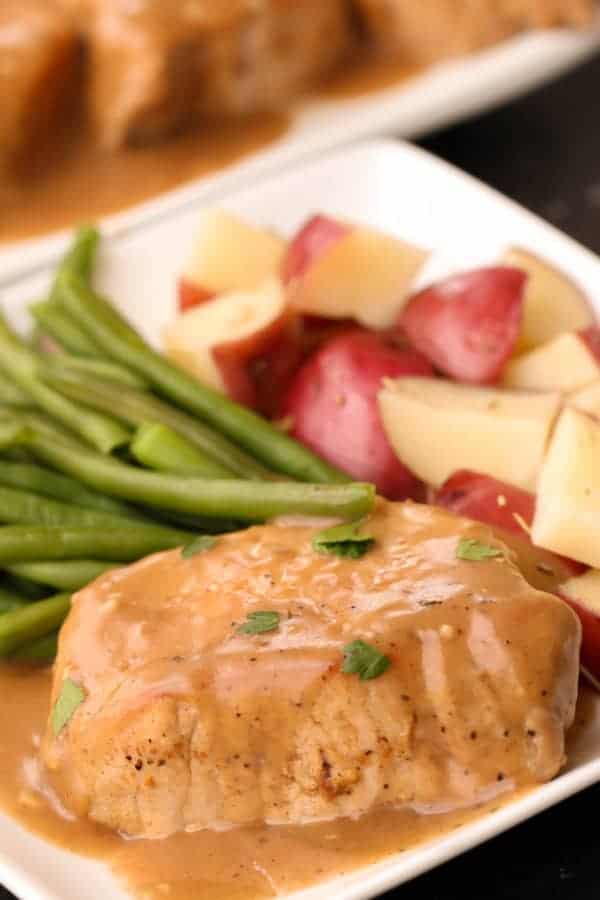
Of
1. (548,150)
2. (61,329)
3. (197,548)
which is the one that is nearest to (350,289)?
(61,329)

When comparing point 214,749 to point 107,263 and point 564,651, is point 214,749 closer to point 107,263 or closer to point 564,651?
point 564,651

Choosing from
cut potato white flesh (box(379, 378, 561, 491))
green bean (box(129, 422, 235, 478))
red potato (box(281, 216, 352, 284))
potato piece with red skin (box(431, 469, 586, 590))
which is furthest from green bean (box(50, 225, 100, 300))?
potato piece with red skin (box(431, 469, 586, 590))

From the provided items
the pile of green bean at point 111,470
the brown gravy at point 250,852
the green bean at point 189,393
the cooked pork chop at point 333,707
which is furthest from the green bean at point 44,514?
the brown gravy at point 250,852

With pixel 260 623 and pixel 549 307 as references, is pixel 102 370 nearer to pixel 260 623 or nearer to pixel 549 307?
pixel 549 307

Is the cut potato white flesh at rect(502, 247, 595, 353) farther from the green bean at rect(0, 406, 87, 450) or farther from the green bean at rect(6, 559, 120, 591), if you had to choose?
the green bean at rect(6, 559, 120, 591)

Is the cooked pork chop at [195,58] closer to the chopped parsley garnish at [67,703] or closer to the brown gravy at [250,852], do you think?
the chopped parsley garnish at [67,703]

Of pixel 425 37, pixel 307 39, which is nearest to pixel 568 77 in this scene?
pixel 425 37
